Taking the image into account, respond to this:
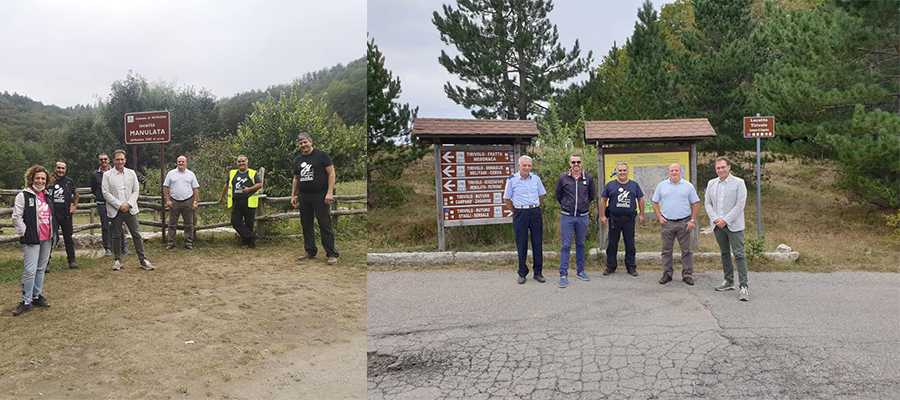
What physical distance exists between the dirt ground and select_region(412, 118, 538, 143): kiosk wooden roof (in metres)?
1.88

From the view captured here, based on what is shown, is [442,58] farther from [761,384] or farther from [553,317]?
[761,384]

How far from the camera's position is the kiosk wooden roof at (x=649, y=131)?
7402 mm

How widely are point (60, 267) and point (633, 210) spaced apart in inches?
254

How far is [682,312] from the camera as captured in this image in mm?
4781

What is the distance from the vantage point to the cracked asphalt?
3.33m

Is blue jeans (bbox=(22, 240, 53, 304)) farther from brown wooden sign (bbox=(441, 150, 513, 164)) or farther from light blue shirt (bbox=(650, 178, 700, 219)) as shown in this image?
light blue shirt (bbox=(650, 178, 700, 219))

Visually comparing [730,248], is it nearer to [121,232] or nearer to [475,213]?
[475,213]

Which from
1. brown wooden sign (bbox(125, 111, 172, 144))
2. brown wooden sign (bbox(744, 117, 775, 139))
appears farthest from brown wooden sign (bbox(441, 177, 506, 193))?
brown wooden sign (bbox(125, 111, 172, 144))

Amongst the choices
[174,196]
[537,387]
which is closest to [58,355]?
[537,387]

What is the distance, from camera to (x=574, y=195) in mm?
6195

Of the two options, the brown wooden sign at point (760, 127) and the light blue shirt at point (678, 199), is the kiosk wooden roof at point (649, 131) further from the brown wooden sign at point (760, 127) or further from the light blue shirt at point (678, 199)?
the light blue shirt at point (678, 199)

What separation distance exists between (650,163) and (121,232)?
243 inches

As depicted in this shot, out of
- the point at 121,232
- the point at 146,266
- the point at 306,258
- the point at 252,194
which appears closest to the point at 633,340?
the point at 306,258

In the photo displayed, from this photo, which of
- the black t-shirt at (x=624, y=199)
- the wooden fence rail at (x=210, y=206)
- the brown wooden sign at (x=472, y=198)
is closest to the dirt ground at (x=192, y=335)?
the brown wooden sign at (x=472, y=198)
